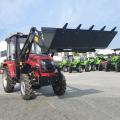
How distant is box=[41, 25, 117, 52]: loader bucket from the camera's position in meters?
13.9

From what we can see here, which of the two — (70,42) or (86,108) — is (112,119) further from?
(70,42)

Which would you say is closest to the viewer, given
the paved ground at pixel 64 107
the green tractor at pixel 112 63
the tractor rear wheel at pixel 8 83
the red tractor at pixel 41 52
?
the paved ground at pixel 64 107

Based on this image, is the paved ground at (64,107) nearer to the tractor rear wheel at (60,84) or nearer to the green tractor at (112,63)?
the tractor rear wheel at (60,84)

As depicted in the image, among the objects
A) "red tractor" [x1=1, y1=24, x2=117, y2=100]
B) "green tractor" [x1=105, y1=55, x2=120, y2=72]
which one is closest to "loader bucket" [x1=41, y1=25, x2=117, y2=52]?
"red tractor" [x1=1, y1=24, x2=117, y2=100]

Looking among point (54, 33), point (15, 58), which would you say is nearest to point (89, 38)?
A: point (54, 33)

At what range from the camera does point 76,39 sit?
1462 cm

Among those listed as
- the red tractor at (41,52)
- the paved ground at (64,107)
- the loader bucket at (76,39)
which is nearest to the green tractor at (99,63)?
the loader bucket at (76,39)

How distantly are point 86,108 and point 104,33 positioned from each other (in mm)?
4741

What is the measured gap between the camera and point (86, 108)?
11266 mm

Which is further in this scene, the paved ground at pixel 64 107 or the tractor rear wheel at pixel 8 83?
the tractor rear wheel at pixel 8 83

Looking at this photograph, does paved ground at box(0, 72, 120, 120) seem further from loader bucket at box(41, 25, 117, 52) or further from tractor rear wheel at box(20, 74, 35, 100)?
loader bucket at box(41, 25, 117, 52)

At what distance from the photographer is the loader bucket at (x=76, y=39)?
13.9 meters

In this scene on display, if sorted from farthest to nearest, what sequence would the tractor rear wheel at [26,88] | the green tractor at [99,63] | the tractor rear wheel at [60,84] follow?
the green tractor at [99,63] < the tractor rear wheel at [60,84] < the tractor rear wheel at [26,88]

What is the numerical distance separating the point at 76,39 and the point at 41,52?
1.46 meters
